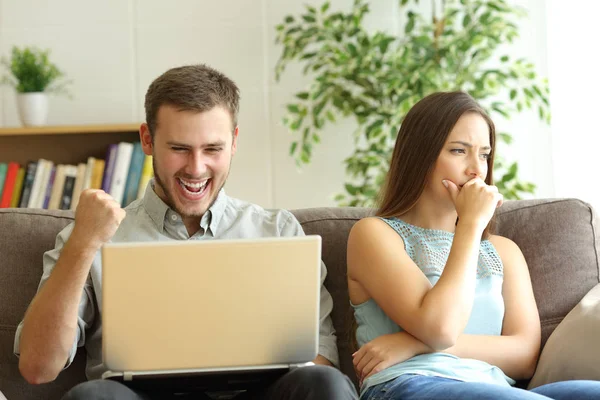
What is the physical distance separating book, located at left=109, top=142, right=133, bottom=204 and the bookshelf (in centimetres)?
13

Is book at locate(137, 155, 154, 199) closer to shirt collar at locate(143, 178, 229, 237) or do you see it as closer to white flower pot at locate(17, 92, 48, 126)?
white flower pot at locate(17, 92, 48, 126)

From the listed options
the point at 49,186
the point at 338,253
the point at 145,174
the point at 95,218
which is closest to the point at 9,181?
the point at 49,186

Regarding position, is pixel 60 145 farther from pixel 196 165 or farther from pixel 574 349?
pixel 574 349

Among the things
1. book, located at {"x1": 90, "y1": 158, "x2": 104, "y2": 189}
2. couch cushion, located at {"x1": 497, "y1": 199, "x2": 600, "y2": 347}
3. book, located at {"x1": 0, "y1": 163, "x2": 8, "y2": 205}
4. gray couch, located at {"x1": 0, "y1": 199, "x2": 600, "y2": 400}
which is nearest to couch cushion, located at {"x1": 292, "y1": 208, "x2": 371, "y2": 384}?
gray couch, located at {"x1": 0, "y1": 199, "x2": 600, "y2": 400}

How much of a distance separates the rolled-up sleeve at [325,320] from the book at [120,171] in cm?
139

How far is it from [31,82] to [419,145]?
76.7 inches

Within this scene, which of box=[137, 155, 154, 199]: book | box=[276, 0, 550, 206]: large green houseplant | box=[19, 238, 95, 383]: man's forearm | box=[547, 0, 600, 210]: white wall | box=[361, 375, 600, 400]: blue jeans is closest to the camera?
box=[361, 375, 600, 400]: blue jeans

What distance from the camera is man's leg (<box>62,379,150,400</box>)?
143 centimetres

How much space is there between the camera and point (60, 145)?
3.45 metres

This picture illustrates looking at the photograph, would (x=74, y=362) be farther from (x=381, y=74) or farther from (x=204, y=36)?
(x=204, y=36)

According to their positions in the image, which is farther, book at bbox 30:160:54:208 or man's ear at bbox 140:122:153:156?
book at bbox 30:160:54:208

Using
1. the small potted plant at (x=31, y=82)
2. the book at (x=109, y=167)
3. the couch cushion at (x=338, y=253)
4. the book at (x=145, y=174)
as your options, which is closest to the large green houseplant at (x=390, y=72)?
the book at (x=145, y=174)

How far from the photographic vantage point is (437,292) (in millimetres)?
1731

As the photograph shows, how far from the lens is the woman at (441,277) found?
1.72m
